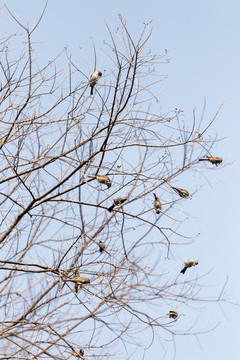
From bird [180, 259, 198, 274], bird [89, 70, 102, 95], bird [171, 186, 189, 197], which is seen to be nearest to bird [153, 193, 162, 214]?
bird [171, 186, 189, 197]

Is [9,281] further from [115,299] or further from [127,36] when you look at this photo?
[127,36]

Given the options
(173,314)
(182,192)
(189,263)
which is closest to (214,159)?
(182,192)

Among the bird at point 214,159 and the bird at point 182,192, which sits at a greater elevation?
the bird at point 214,159

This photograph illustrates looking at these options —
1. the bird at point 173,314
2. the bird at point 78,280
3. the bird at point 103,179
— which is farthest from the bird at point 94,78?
the bird at point 173,314

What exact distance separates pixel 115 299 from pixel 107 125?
150 centimetres

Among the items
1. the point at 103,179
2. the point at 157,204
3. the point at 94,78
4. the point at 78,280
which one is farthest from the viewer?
the point at 94,78

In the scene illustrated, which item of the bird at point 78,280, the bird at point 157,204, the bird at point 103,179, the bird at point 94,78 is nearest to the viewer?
the bird at point 78,280

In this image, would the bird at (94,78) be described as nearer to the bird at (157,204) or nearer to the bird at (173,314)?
the bird at (157,204)

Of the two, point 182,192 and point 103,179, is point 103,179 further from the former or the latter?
point 182,192

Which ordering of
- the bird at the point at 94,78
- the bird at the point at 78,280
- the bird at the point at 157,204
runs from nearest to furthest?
the bird at the point at 78,280, the bird at the point at 157,204, the bird at the point at 94,78

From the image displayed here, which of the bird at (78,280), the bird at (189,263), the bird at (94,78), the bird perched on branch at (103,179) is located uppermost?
the bird at (94,78)

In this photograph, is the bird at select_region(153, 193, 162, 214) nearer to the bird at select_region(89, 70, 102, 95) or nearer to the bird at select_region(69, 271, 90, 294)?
the bird at select_region(69, 271, 90, 294)

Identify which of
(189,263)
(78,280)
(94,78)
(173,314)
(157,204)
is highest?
(94,78)

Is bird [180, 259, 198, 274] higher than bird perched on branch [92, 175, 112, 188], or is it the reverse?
bird perched on branch [92, 175, 112, 188]
